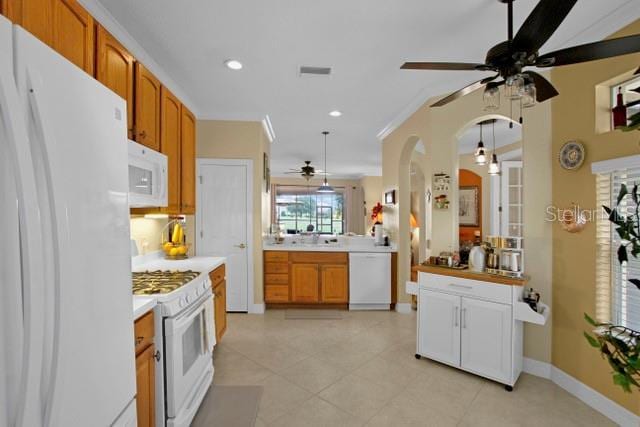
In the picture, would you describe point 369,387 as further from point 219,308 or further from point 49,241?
point 49,241

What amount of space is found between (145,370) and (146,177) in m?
1.13

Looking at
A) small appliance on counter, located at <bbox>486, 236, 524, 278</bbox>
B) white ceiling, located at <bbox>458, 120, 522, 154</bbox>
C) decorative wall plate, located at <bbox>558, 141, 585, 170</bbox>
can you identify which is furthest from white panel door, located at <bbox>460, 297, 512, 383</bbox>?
white ceiling, located at <bbox>458, 120, 522, 154</bbox>

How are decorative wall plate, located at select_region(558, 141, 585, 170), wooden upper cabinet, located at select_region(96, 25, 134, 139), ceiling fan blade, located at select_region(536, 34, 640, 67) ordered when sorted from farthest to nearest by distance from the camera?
decorative wall plate, located at select_region(558, 141, 585, 170) → wooden upper cabinet, located at select_region(96, 25, 134, 139) → ceiling fan blade, located at select_region(536, 34, 640, 67)

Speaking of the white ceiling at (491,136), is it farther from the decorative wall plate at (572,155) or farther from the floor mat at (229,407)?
the floor mat at (229,407)

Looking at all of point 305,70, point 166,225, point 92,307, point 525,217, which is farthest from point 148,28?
point 525,217

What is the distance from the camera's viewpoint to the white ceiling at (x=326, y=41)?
6.29 ft

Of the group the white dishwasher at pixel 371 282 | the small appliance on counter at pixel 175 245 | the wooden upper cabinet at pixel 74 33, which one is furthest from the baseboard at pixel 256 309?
the wooden upper cabinet at pixel 74 33

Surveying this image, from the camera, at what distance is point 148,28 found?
214 centimetres

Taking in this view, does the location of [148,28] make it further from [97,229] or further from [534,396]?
[534,396]

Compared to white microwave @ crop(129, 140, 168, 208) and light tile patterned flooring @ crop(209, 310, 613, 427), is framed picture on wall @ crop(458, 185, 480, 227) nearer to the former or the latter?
light tile patterned flooring @ crop(209, 310, 613, 427)

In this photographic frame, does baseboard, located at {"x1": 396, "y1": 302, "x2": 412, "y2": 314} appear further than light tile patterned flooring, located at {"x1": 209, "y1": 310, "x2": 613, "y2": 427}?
Yes

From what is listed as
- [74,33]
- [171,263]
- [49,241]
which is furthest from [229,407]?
[74,33]

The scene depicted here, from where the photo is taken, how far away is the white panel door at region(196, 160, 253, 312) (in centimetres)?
407

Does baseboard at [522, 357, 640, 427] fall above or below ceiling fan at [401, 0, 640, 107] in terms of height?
below
